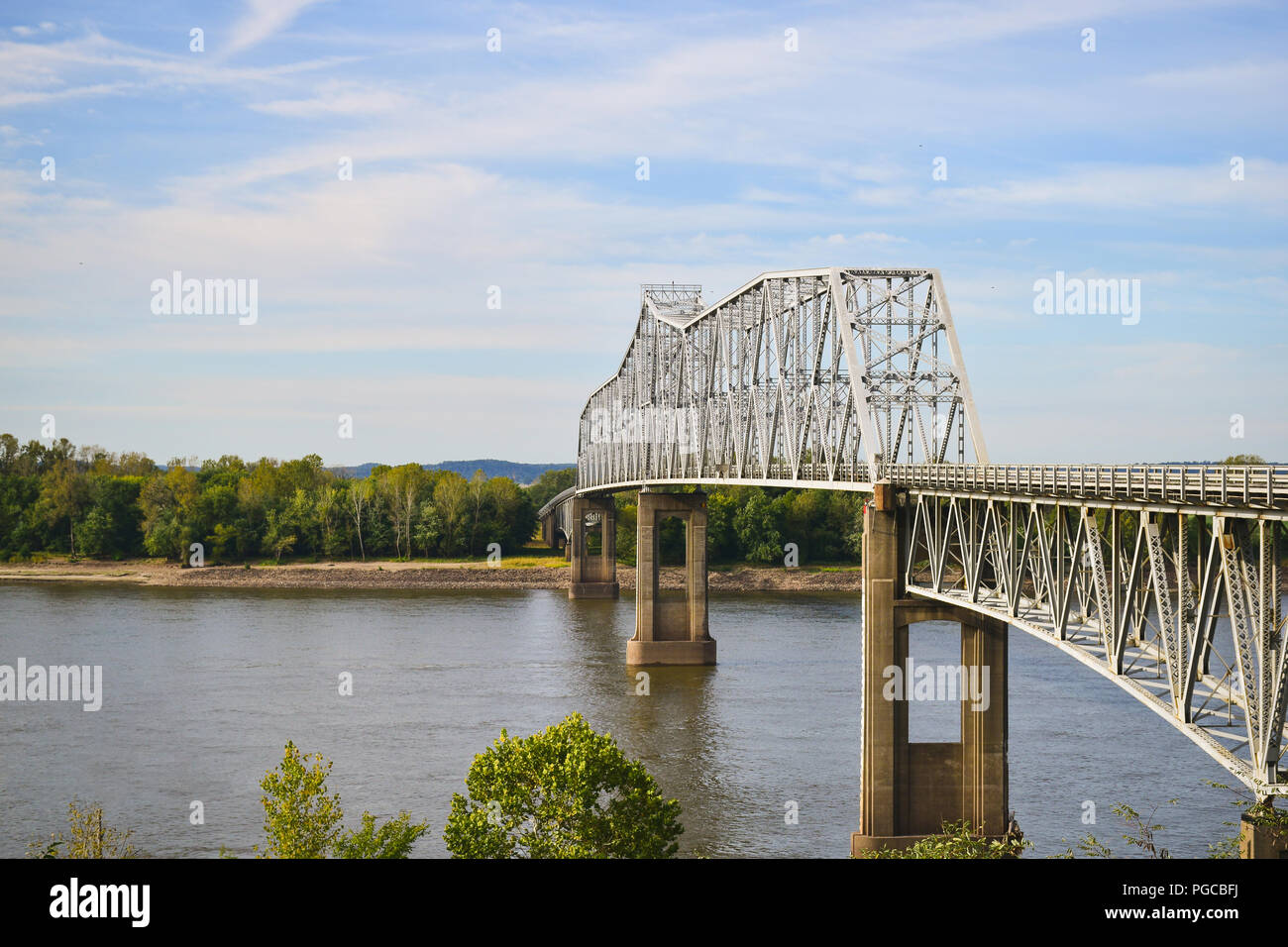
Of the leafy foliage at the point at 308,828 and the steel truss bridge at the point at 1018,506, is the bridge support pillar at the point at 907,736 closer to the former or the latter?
the steel truss bridge at the point at 1018,506

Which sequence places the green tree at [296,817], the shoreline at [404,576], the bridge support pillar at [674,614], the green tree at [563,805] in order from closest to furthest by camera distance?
1. the green tree at [296,817]
2. the green tree at [563,805]
3. the bridge support pillar at [674,614]
4. the shoreline at [404,576]

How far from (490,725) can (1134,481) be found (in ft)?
105

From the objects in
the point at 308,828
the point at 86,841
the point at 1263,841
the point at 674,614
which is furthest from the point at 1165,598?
the point at 674,614

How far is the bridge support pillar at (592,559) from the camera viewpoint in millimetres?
117750

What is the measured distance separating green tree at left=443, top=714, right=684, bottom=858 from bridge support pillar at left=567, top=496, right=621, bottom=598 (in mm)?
88376

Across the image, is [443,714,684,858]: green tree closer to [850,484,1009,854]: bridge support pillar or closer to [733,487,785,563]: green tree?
[850,484,1009,854]: bridge support pillar

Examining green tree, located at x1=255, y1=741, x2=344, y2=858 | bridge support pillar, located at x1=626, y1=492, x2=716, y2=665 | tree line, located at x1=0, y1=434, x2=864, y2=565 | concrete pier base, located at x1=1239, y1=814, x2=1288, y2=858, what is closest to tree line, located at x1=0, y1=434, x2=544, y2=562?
tree line, located at x1=0, y1=434, x2=864, y2=565

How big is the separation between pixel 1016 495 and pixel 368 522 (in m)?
120

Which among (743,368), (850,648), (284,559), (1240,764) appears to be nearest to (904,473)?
(1240,764)

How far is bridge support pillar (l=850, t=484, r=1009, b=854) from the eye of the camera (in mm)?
34469

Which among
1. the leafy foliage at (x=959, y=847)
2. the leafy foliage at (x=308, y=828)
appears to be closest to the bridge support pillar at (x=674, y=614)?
the leafy foliage at (x=959, y=847)

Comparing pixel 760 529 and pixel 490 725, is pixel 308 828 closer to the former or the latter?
pixel 490 725

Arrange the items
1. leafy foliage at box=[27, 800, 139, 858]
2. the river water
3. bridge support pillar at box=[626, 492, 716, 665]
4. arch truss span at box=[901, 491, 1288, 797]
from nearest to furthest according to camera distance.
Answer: arch truss span at box=[901, 491, 1288, 797]
leafy foliage at box=[27, 800, 139, 858]
the river water
bridge support pillar at box=[626, 492, 716, 665]

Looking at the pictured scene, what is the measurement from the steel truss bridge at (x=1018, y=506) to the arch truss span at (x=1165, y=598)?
0.04m
